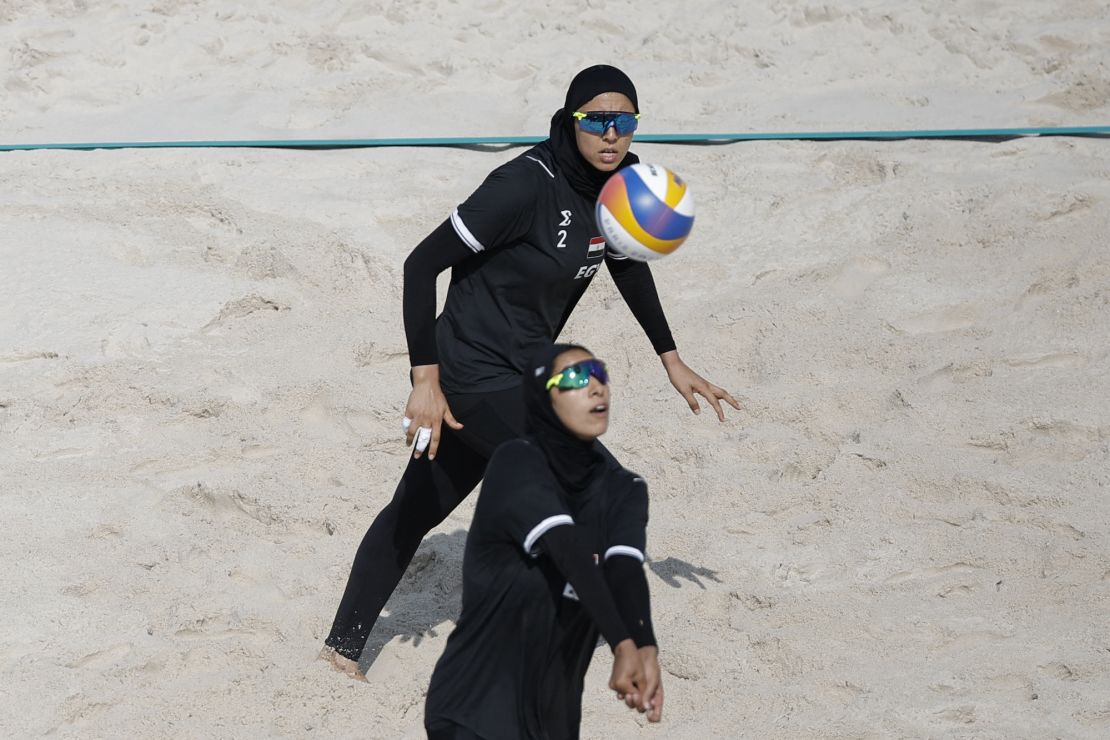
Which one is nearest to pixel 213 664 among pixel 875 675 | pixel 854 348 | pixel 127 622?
pixel 127 622

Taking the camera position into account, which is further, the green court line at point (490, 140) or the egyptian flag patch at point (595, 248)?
the green court line at point (490, 140)

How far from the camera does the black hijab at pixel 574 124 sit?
342 cm

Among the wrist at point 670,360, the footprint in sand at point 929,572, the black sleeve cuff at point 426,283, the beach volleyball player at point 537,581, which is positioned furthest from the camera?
the footprint in sand at point 929,572

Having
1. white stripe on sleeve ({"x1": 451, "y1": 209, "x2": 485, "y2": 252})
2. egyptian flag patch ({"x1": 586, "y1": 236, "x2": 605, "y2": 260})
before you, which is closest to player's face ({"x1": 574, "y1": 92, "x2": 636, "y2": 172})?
egyptian flag patch ({"x1": 586, "y1": 236, "x2": 605, "y2": 260})

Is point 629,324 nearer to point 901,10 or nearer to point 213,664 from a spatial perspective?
point 213,664

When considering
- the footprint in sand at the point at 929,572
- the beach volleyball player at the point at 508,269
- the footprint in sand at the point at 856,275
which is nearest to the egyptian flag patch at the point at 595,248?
the beach volleyball player at the point at 508,269

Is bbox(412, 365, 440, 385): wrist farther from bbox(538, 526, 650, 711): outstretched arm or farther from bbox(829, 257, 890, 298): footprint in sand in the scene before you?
bbox(829, 257, 890, 298): footprint in sand

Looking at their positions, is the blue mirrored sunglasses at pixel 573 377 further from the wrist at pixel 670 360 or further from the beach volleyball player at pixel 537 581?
the wrist at pixel 670 360

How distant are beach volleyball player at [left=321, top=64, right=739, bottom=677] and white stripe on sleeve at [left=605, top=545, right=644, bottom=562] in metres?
0.80

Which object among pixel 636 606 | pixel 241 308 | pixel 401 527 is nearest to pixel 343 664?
pixel 401 527

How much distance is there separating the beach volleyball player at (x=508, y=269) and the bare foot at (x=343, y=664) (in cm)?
71

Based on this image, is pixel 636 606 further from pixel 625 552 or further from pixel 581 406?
pixel 581 406

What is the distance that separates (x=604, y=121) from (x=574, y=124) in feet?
0.32

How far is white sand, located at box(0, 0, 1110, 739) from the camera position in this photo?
3988mm
